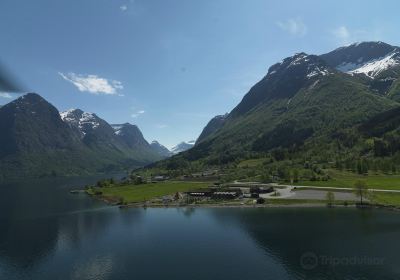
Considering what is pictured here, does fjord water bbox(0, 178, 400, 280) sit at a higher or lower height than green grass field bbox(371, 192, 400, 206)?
lower

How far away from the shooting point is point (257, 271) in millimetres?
86938

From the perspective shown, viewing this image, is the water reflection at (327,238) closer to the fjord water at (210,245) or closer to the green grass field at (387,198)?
the fjord water at (210,245)

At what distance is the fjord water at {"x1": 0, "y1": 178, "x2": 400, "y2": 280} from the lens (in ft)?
289

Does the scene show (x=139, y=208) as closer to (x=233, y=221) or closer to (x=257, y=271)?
(x=233, y=221)

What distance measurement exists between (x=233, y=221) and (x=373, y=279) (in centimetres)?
6774

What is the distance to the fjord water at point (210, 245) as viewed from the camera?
8794 cm

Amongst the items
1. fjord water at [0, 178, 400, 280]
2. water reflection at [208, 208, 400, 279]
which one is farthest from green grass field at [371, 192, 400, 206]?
fjord water at [0, 178, 400, 280]

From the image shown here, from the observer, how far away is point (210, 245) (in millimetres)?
110375

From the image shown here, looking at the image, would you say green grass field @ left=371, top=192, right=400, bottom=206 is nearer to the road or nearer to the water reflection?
the road

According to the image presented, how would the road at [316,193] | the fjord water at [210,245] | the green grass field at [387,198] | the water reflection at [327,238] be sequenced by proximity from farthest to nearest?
1. the road at [316,193]
2. the green grass field at [387,198]
3. the fjord water at [210,245]
4. the water reflection at [327,238]

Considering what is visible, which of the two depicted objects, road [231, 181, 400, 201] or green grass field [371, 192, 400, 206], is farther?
road [231, 181, 400, 201]

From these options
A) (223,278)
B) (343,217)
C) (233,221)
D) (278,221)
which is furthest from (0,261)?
(343,217)

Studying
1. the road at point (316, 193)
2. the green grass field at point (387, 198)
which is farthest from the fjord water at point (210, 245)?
the road at point (316, 193)

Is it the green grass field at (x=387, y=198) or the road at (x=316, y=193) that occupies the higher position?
the road at (x=316, y=193)
